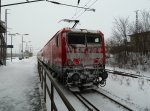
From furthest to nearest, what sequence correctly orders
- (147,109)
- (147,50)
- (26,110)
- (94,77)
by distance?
(147,50) → (94,77) → (147,109) → (26,110)

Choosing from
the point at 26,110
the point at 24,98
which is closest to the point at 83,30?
the point at 24,98

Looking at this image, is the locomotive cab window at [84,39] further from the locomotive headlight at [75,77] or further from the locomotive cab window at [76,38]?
the locomotive headlight at [75,77]

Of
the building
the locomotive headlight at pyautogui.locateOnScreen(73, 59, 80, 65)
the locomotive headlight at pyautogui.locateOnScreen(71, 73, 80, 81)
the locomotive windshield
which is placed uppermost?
the building

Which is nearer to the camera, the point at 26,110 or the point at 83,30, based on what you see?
the point at 26,110

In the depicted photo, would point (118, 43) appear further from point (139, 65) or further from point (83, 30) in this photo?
point (83, 30)

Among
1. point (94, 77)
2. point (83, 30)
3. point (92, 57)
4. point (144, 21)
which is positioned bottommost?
point (94, 77)

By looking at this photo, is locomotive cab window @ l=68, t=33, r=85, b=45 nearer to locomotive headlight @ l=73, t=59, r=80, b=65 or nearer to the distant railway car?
the distant railway car

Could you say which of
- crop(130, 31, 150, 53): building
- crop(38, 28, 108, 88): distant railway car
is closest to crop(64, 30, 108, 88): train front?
crop(38, 28, 108, 88): distant railway car

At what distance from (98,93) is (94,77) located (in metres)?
0.83

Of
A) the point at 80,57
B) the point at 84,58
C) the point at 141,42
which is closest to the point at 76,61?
the point at 80,57

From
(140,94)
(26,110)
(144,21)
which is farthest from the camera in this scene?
(144,21)

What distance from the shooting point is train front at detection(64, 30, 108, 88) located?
11.0 meters

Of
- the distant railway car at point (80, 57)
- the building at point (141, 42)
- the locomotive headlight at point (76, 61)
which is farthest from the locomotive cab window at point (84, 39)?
the building at point (141, 42)

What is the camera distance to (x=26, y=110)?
21.5ft
